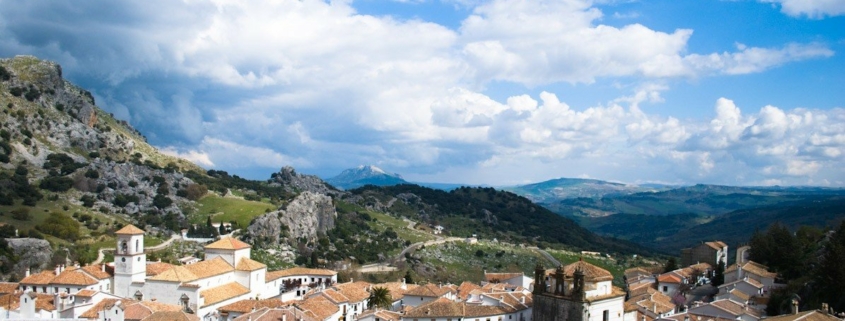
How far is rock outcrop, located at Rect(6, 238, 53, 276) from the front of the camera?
69.2 m

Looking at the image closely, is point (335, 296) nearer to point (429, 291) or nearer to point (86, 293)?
point (429, 291)

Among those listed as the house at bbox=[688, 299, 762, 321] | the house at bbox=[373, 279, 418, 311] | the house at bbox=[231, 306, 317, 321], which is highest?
the house at bbox=[688, 299, 762, 321]

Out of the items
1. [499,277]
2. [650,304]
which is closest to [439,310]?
[650,304]

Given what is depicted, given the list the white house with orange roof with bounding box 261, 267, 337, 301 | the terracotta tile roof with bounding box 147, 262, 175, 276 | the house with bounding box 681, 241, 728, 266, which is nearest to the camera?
the terracotta tile roof with bounding box 147, 262, 175, 276

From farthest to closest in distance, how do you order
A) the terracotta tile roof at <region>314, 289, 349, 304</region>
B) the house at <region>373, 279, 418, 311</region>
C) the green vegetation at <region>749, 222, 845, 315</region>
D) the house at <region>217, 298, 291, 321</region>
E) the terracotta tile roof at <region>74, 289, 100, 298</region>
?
the house at <region>373, 279, 418, 311</region> → the terracotta tile roof at <region>314, 289, 349, 304</region> → the house at <region>217, 298, 291, 321</region> → the terracotta tile roof at <region>74, 289, 100, 298</region> → the green vegetation at <region>749, 222, 845, 315</region>

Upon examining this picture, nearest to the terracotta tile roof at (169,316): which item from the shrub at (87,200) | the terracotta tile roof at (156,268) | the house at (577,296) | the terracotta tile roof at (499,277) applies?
the terracotta tile roof at (156,268)

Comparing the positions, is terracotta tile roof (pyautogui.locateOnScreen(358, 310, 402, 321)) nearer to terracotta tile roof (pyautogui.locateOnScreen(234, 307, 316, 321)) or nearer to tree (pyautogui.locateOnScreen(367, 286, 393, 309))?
terracotta tile roof (pyautogui.locateOnScreen(234, 307, 316, 321))

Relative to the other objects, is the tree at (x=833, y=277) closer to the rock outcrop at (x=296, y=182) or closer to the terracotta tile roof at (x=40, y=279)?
the terracotta tile roof at (x=40, y=279)

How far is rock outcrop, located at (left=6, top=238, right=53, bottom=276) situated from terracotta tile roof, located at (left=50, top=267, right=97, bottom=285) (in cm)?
2120

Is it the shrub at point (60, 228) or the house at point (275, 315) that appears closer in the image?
Result: the house at point (275, 315)

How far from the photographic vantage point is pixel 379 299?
5800 centimetres

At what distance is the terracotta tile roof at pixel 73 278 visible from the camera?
167 ft

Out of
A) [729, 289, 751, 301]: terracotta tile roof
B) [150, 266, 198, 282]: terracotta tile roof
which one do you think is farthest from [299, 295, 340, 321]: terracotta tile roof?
[729, 289, 751, 301]: terracotta tile roof

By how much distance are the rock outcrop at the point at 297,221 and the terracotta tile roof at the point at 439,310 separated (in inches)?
2080
